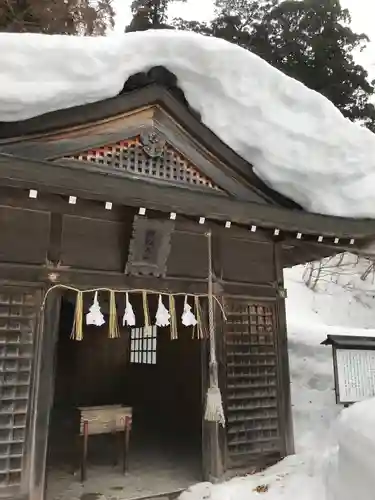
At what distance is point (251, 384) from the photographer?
642 centimetres

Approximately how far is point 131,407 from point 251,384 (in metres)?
2.12

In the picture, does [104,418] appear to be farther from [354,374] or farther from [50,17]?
[50,17]

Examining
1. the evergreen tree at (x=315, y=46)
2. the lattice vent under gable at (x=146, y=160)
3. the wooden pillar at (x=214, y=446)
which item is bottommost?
the wooden pillar at (x=214, y=446)

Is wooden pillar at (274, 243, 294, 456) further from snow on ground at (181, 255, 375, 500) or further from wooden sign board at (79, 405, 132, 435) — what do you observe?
wooden sign board at (79, 405, 132, 435)

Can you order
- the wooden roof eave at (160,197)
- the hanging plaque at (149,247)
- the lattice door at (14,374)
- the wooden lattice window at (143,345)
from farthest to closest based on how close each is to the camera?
the wooden lattice window at (143,345)
the hanging plaque at (149,247)
the lattice door at (14,374)
the wooden roof eave at (160,197)

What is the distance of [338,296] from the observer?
20219 mm

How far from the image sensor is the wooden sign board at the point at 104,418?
640 cm

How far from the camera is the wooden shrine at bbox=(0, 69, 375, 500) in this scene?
494 centimetres

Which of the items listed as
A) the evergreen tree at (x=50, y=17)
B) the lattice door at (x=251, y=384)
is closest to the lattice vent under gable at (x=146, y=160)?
the lattice door at (x=251, y=384)

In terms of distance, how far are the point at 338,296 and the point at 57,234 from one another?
1706 cm

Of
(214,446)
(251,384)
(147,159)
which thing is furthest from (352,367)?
(147,159)

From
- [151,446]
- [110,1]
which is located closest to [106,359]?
[151,446]

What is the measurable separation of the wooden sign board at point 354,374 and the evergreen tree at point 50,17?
10.8 metres

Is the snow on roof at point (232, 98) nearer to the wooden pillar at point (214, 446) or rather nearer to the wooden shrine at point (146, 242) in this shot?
the wooden shrine at point (146, 242)
